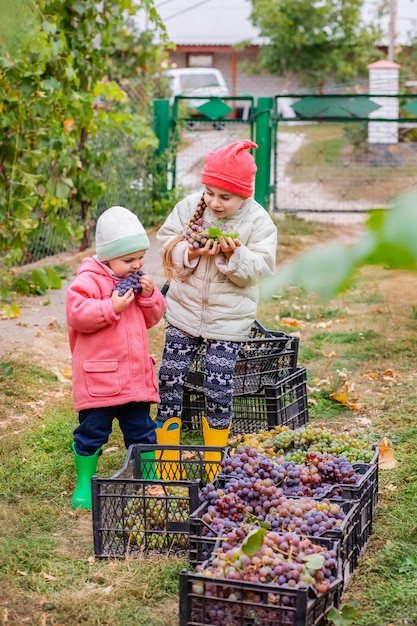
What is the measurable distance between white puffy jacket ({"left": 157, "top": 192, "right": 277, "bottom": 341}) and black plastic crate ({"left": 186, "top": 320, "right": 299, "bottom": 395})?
0.33 m

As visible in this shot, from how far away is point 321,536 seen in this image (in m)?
3.03

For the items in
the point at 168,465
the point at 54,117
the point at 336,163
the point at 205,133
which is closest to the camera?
the point at 168,465

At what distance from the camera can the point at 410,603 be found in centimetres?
308

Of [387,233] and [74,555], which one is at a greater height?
[387,233]

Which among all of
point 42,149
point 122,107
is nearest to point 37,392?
point 42,149

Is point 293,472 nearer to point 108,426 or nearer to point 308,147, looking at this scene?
point 108,426

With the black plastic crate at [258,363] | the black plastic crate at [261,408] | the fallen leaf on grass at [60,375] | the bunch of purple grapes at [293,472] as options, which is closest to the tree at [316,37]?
the fallen leaf on grass at [60,375]

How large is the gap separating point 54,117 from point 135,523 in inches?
180

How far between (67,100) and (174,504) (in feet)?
15.9

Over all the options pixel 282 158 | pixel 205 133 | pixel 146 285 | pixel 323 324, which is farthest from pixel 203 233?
pixel 282 158

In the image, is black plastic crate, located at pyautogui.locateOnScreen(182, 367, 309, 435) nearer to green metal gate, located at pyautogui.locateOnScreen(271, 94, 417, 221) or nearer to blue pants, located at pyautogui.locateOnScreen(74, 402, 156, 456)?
blue pants, located at pyautogui.locateOnScreen(74, 402, 156, 456)

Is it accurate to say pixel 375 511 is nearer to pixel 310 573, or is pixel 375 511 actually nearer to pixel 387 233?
pixel 310 573

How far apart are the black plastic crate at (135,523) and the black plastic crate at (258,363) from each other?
130cm

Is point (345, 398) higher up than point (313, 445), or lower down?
lower down
